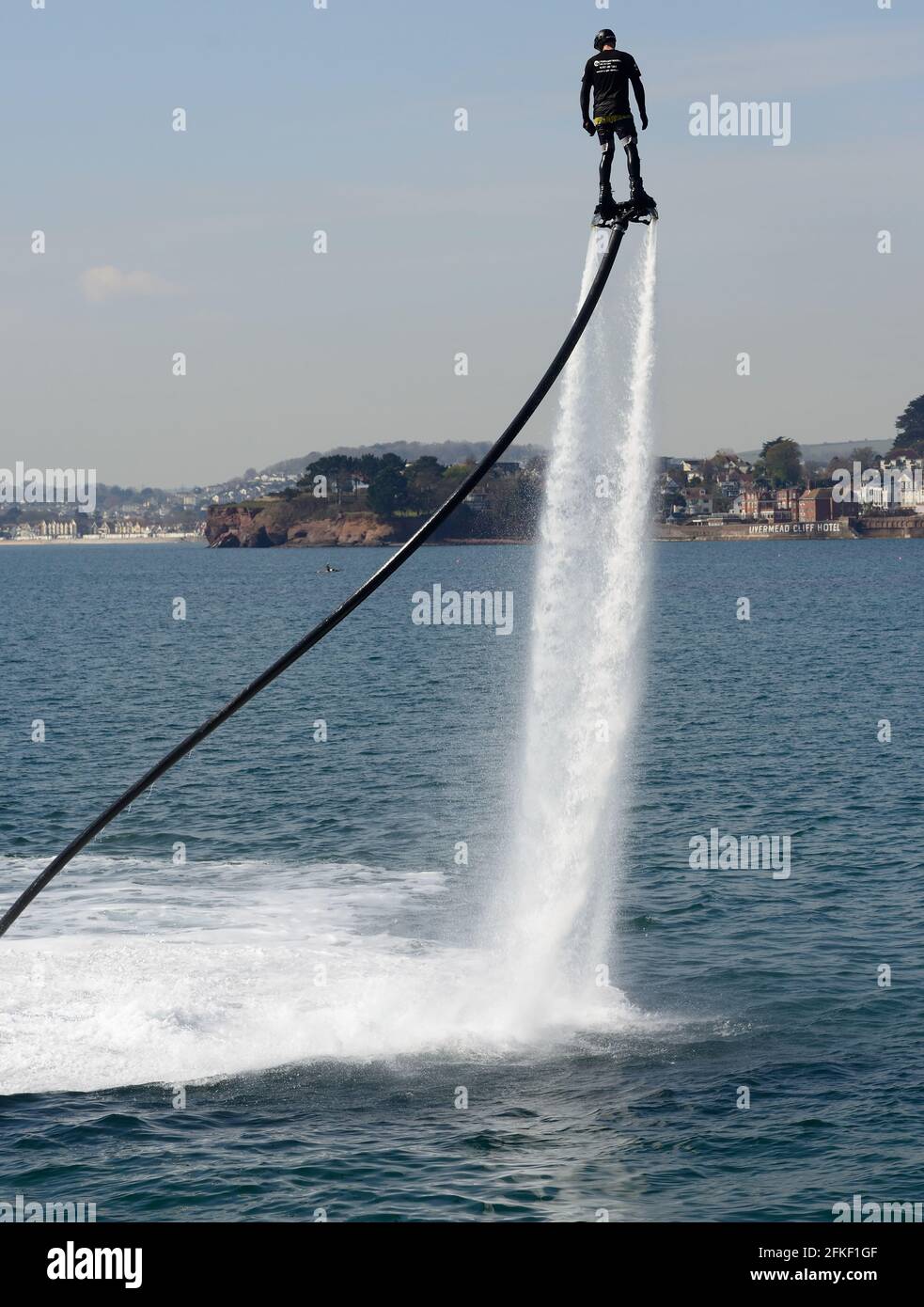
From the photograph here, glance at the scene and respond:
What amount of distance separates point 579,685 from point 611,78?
13.3 m

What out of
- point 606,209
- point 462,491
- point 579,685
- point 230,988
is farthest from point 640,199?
point 230,988

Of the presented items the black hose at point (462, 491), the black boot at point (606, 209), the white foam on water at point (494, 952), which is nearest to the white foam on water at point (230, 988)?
the white foam on water at point (494, 952)

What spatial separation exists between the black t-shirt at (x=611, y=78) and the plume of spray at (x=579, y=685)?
4419 mm

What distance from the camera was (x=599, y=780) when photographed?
32.4 meters

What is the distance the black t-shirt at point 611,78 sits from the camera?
21234 millimetres

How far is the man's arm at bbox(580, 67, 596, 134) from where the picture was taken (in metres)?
21.5

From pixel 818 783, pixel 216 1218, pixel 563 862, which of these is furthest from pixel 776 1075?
pixel 818 783

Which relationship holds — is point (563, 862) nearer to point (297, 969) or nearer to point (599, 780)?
point (599, 780)

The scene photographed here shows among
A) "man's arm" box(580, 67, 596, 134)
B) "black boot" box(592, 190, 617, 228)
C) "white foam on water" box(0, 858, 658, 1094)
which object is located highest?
"man's arm" box(580, 67, 596, 134)

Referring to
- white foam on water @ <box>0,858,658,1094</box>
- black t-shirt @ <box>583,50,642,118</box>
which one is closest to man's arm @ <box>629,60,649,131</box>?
black t-shirt @ <box>583,50,642,118</box>

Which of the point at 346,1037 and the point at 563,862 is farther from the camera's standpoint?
the point at 563,862

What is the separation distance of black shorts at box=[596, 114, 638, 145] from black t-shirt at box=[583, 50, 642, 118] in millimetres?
111

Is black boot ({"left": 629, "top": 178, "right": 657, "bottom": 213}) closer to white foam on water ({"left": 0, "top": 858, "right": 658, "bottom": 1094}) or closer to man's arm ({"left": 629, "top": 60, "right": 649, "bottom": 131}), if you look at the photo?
man's arm ({"left": 629, "top": 60, "right": 649, "bottom": 131})

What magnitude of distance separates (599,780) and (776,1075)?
666 cm
